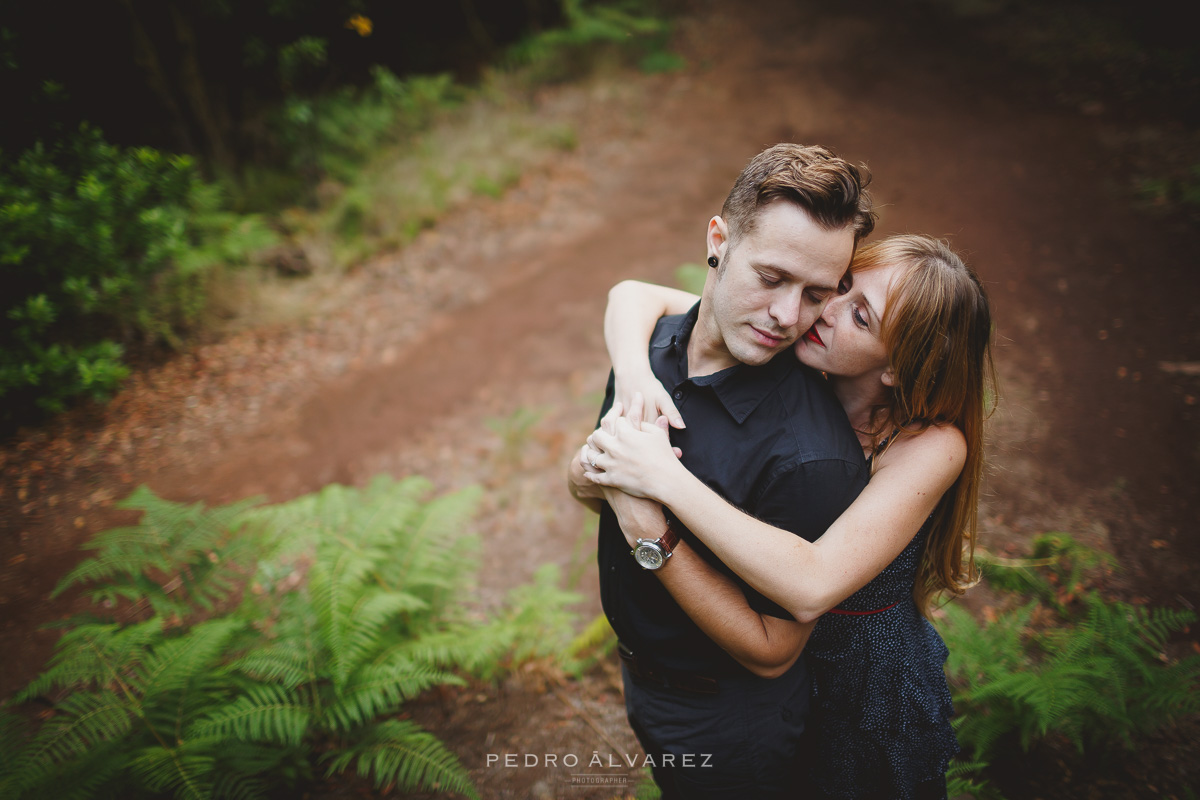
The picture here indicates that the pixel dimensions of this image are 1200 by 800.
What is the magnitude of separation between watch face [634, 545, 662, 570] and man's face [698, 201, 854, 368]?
0.69 metres

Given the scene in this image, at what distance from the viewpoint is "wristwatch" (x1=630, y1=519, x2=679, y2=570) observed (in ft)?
5.80

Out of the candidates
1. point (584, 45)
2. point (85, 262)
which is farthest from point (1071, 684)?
point (584, 45)

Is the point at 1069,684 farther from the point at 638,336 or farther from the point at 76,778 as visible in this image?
the point at 76,778

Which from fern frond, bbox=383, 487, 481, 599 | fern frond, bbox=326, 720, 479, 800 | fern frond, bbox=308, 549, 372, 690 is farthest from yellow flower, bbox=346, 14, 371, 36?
fern frond, bbox=326, 720, 479, 800

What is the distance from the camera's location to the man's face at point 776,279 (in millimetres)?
1776

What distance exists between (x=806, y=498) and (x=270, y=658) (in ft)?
9.03

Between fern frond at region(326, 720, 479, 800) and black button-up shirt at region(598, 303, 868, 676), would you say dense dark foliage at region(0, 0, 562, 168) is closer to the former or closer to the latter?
fern frond at region(326, 720, 479, 800)

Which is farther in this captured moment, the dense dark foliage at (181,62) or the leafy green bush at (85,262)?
the dense dark foliage at (181,62)

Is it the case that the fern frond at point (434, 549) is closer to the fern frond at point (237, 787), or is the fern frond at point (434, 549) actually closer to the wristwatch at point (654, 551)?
the fern frond at point (237, 787)

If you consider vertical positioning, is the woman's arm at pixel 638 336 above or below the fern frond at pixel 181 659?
above

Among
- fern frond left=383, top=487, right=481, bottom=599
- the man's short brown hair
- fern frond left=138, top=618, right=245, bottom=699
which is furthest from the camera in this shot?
fern frond left=383, top=487, right=481, bottom=599

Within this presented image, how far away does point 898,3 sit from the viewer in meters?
13.9

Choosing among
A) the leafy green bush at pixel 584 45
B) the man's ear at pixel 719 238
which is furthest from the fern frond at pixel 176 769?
the leafy green bush at pixel 584 45

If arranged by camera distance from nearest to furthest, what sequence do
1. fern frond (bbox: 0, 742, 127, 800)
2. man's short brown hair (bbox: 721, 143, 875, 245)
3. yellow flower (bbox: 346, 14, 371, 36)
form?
1. man's short brown hair (bbox: 721, 143, 875, 245)
2. fern frond (bbox: 0, 742, 127, 800)
3. yellow flower (bbox: 346, 14, 371, 36)
